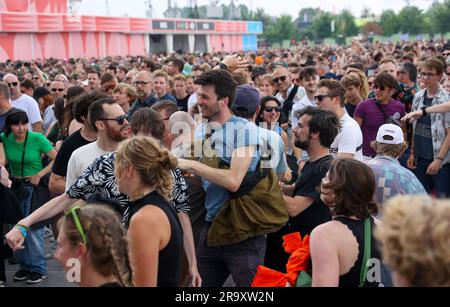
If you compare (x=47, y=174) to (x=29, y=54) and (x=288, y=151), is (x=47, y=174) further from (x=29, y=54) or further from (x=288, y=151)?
(x=29, y=54)

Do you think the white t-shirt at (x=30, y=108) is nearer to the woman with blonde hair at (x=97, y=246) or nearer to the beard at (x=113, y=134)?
the beard at (x=113, y=134)

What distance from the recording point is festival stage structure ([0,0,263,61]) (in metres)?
36.8

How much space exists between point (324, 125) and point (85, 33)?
1710 inches

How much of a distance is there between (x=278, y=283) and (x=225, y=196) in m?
0.99

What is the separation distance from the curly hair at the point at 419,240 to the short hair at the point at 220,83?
2514 millimetres

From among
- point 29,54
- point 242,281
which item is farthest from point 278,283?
point 29,54

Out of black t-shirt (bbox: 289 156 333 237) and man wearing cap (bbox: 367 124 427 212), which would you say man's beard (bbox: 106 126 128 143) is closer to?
black t-shirt (bbox: 289 156 333 237)

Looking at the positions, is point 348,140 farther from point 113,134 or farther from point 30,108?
point 30,108

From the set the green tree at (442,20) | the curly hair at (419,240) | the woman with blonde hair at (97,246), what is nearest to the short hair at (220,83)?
the woman with blonde hair at (97,246)

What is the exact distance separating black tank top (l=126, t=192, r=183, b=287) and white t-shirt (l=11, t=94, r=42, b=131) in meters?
5.80

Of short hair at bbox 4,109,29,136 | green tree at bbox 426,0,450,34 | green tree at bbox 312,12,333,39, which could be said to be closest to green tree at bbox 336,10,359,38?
green tree at bbox 312,12,333,39

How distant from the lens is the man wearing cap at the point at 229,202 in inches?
169

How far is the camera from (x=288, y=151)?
745 cm

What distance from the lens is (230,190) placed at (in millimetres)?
4191
